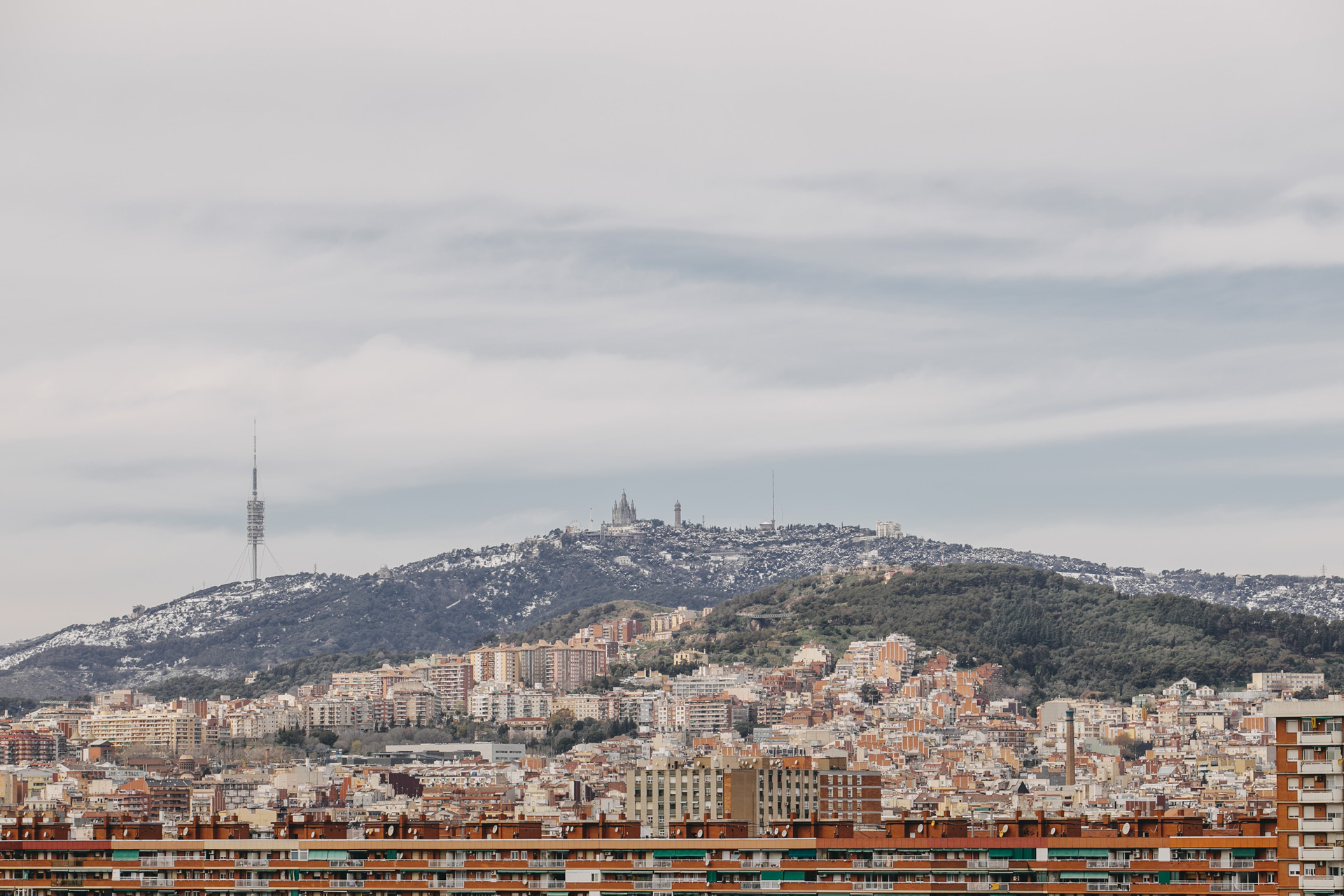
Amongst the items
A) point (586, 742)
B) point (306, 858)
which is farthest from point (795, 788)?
point (586, 742)

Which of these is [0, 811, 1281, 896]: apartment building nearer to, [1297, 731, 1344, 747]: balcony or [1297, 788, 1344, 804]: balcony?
[1297, 788, 1344, 804]: balcony

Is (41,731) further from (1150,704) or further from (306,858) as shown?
(306,858)

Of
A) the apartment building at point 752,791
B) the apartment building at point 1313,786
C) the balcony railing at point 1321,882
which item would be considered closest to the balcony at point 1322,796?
the apartment building at point 1313,786

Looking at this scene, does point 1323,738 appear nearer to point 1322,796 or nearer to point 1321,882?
point 1322,796

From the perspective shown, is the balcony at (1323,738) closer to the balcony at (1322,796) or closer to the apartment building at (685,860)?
the balcony at (1322,796)

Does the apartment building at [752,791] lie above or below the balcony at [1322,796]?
below

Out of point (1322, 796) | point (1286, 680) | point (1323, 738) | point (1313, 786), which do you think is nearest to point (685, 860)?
point (1313, 786)
